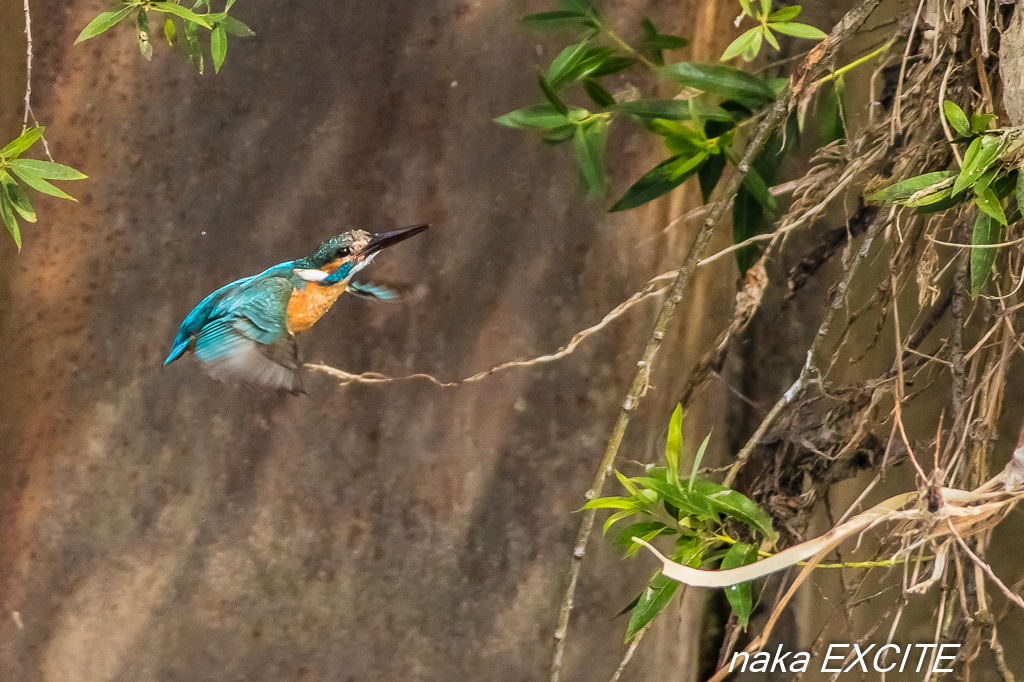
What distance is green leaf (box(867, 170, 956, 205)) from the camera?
52 centimetres

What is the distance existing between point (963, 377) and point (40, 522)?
931 mm

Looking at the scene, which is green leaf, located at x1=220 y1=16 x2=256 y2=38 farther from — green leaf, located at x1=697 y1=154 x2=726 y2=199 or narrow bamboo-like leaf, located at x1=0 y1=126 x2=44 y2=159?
green leaf, located at x1=697 y1=154 x2=726 y2=199

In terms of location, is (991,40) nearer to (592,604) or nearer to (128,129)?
(592,604)

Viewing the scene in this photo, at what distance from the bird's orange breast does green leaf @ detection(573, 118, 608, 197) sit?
27 cm

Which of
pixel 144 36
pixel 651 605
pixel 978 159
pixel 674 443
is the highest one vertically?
pixel 144 36

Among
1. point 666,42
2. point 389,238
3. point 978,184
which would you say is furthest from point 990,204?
point 389,238

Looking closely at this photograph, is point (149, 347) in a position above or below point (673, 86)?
below

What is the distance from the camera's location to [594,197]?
750 millimetres

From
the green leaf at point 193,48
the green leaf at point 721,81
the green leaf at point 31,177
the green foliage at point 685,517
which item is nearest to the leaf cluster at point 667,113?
the green leaf at point 721,81

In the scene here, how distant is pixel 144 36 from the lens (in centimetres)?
69

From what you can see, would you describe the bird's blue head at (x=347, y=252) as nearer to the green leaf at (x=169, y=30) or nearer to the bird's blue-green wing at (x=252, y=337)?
the bird's blue-green wing at (x=252, y=337)

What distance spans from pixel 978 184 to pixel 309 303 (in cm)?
58

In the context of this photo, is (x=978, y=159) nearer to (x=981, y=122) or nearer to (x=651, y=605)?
(x=981, y=122)

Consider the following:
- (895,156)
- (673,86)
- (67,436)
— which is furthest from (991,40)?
(67,436)
